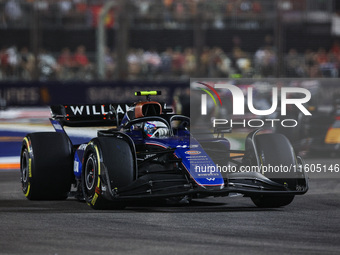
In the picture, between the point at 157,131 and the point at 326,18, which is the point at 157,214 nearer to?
the point at 157,131

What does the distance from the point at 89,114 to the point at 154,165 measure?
219 centimetres

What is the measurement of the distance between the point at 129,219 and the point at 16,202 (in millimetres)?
2001

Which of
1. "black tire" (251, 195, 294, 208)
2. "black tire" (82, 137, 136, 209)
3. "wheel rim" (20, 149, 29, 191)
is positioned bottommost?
"black tire" (251, 195, 294, 208)

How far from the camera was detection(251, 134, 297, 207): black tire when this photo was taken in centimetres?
812

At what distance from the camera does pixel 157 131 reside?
841 cm

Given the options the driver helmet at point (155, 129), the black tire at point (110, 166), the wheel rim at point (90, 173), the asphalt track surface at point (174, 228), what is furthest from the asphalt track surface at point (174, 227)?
the driver helmet at point (155, 129)

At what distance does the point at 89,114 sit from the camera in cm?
1002

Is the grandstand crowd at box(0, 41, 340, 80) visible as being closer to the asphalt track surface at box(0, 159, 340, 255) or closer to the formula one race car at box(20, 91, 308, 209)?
the formula one race car at box(20, 91, 308, 209)

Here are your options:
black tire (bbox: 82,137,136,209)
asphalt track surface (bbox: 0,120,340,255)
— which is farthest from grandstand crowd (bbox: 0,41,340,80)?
black tire (bbox: 82,137,136,209)

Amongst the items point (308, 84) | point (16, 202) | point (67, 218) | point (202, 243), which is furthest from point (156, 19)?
point (202, 243)

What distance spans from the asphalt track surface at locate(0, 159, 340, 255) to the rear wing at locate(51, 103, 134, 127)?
3.92ft

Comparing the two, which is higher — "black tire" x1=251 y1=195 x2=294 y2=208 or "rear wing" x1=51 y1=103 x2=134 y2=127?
"rear wing" x1=51 y1=103 x2=134 y2=127

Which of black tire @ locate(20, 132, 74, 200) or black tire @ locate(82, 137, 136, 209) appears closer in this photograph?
black tire @ locate(82, 137, 136, 209)

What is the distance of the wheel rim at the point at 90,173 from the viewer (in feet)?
25.9
